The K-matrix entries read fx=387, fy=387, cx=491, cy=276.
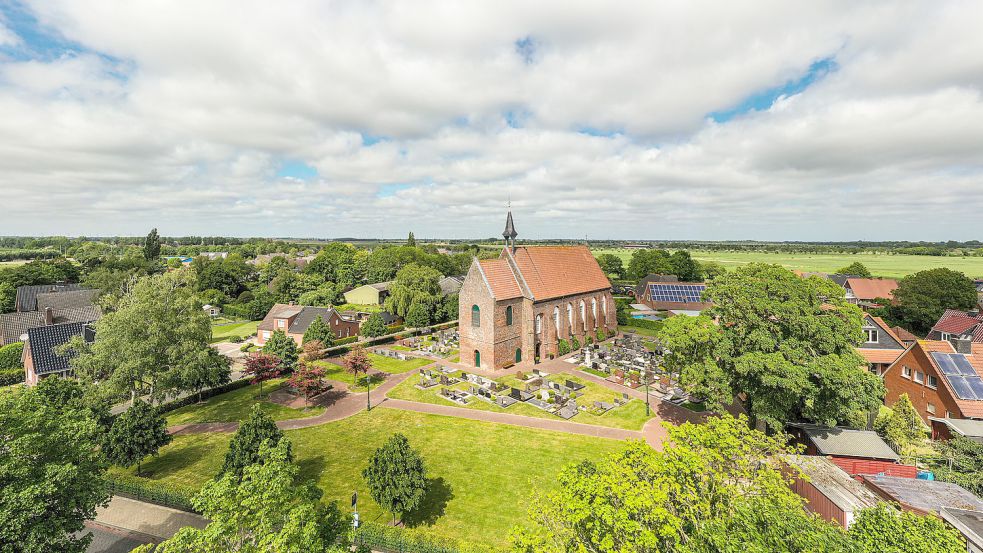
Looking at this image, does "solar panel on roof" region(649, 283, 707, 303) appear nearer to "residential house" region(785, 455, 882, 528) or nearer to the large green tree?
the large green tree

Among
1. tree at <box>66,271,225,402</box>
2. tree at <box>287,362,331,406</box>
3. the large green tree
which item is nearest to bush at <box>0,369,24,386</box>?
tree at <box>66,271,225,402</box>

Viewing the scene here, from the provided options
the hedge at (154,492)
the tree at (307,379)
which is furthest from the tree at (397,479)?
the tree at (307,379)

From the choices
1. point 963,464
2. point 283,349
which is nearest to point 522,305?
point 283,349

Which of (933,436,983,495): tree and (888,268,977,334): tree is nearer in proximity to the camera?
(933,436,983,495): tree

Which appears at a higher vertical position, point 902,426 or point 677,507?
point 677,507

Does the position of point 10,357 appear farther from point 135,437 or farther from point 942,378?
point 942,378
